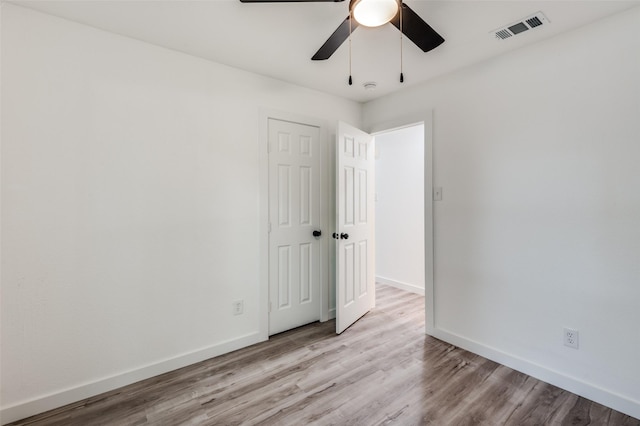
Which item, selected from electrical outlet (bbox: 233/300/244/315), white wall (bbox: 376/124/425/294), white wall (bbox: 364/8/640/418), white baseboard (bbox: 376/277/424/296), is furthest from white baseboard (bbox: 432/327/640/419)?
electrical outlet (bbox: 233/300/244/315)

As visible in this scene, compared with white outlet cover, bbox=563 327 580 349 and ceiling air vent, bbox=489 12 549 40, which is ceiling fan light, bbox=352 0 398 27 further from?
white outlet cover, bbox=563 327 580 349

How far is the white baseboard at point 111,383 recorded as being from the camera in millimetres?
1710

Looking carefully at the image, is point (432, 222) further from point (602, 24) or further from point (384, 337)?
point (602, 24)

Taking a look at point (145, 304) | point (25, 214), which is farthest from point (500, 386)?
point (25, 214)

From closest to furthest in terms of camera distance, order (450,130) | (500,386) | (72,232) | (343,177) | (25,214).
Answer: (25,214) < (72,232) < (500,386) < (450,130) < (343,177)

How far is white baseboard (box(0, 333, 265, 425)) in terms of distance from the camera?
171 centimetres

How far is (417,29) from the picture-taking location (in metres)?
1.50

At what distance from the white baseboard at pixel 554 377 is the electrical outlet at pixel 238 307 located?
1.86 meters

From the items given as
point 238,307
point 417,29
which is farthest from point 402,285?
point 417,29

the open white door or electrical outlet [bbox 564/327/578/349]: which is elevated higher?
the open white door

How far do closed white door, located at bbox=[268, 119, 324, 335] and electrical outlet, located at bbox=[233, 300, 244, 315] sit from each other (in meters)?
0.29

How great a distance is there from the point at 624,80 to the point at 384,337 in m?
2.54

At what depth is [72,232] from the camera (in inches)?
73.0

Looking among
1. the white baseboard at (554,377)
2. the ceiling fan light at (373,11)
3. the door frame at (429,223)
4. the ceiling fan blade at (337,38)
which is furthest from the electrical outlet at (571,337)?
the ceiling fan blade at (337,38)
